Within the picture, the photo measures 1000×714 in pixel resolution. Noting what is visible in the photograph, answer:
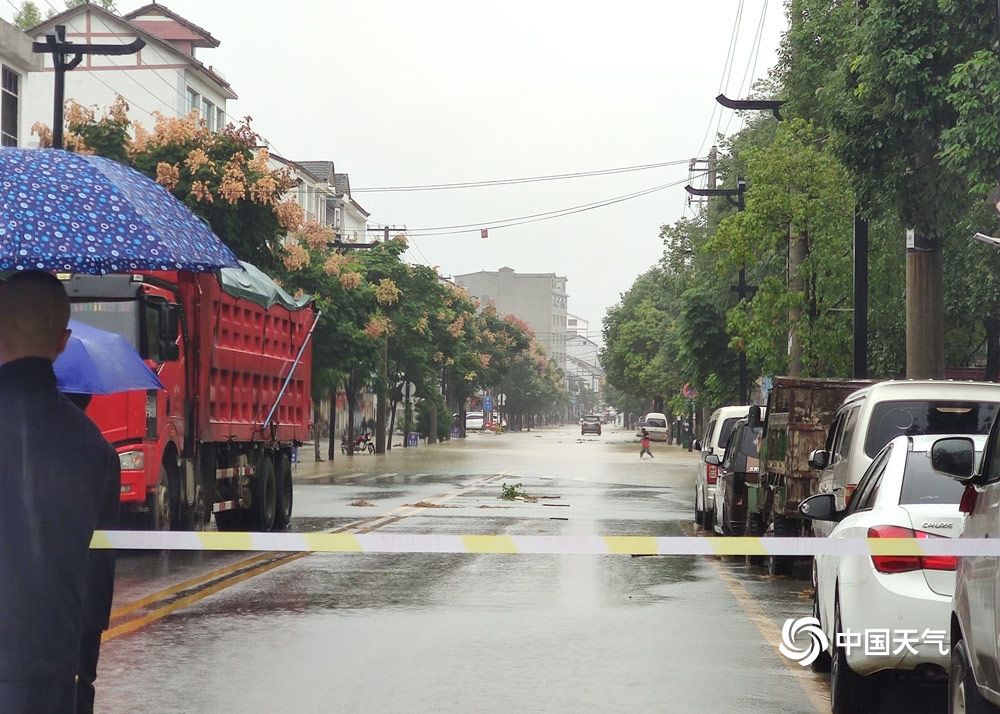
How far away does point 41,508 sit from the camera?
412 centimetres

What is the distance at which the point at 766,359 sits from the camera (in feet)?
121

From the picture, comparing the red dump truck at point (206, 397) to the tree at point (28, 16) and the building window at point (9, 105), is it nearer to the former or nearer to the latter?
the building window at point (9, 105)

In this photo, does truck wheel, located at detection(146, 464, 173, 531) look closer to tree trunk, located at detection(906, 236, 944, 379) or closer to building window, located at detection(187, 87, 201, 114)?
tree trunk, located at detection(906, 236, 944, 379)

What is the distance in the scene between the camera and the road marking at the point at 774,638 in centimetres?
877

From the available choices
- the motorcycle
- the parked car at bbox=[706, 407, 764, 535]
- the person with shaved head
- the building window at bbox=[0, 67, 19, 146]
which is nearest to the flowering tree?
the building window at bbox=[0, 67, 19, 146]

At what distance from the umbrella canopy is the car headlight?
2.82 metres

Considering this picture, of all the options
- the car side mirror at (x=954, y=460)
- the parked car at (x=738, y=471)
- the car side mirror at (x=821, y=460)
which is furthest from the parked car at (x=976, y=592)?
the parked car at (x=738, y=471)

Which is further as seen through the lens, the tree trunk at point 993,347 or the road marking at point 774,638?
the tree trunk at point 993,347

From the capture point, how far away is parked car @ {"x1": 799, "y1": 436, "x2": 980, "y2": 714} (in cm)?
742

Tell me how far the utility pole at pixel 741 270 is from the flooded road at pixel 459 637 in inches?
966

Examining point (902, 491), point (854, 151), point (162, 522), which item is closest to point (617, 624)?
point (902, 491)

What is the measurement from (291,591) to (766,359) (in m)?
24.5

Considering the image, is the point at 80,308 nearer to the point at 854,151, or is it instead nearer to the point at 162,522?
the point at 162,522

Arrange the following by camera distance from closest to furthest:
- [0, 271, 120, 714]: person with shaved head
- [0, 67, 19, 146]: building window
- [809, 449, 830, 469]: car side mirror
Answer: [0, 271, 120, 714]: person with shaved head
[809, 449, 830, 469]: car side mirror
[0, 67, 19, 146]: building window
